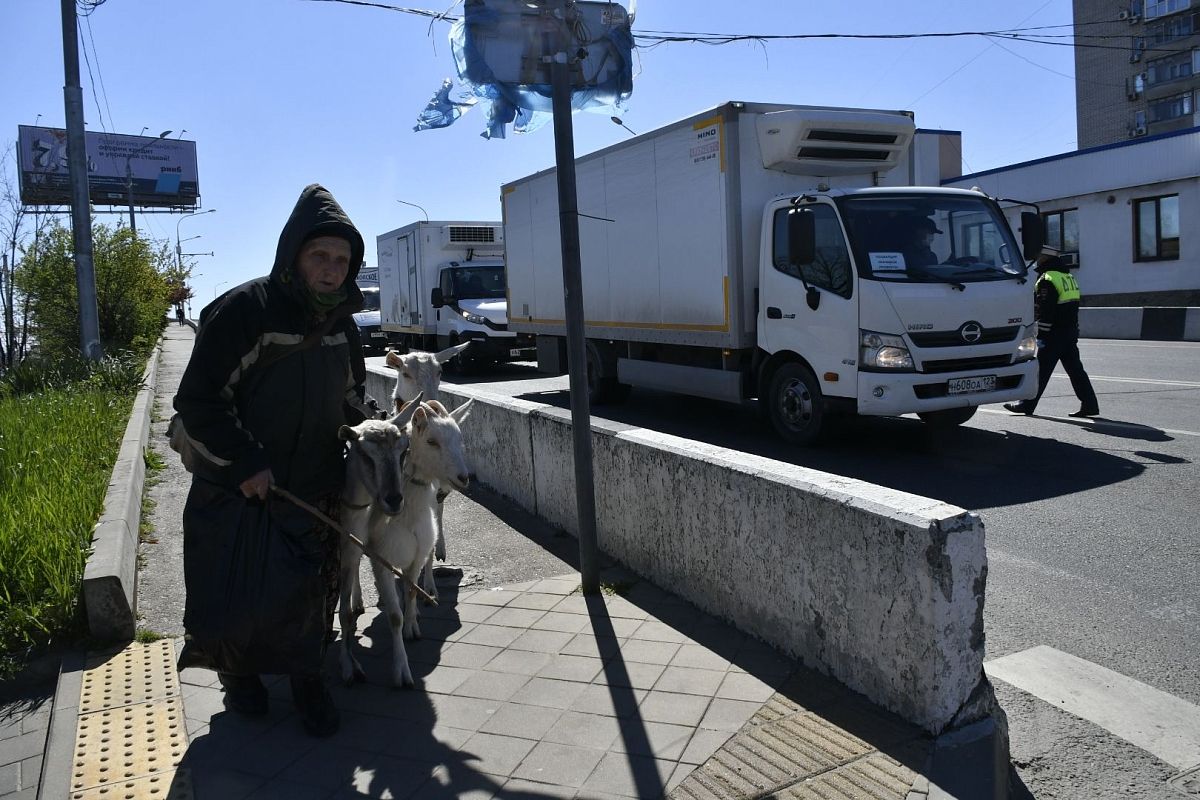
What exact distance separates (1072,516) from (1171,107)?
69.7 meters

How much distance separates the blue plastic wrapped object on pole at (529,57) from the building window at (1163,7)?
69335 mm

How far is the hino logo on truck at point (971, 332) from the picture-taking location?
874 cm

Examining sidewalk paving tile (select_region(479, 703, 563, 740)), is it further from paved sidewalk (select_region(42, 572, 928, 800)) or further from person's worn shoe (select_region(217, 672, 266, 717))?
person's worn shoe (select_region(217, 672, 266, 717))

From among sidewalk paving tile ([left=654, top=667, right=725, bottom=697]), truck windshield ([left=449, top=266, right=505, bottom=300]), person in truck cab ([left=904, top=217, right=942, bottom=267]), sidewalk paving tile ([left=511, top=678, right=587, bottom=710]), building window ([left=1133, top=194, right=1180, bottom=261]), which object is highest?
building window ([left=1133, top=194, right=1180, bottom=261])

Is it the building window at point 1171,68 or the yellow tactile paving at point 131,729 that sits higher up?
the building window at point 1171,68

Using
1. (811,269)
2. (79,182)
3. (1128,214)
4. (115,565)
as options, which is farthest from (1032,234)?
(1128,214)

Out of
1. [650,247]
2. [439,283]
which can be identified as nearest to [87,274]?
[439,283]

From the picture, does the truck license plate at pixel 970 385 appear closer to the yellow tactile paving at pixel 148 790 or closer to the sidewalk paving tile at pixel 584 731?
the sidewalk paving tile at pixel 584 731

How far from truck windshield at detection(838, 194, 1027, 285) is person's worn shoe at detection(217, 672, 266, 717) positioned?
21.8 feet

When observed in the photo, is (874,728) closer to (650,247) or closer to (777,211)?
(777,211)

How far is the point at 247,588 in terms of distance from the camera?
3549 millimetres

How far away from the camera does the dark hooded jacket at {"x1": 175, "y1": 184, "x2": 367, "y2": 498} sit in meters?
3.54

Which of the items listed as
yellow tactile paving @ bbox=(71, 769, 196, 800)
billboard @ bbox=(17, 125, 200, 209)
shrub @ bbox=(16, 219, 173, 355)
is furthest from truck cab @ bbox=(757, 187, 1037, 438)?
billboard @ bbox=(17, 125, 200, 209)

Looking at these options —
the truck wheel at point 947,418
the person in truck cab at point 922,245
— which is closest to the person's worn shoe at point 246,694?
the person in truck cab at point 922,245
